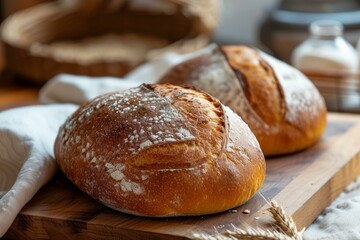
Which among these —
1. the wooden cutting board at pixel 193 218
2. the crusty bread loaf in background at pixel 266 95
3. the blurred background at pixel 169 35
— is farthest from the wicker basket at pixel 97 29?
the wooden cutting board at pixel 193 218

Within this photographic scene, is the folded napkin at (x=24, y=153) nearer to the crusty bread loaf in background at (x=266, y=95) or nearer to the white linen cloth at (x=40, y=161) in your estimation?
the white linen cloth at (x=40, y=161)

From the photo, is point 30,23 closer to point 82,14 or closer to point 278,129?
point 82,14

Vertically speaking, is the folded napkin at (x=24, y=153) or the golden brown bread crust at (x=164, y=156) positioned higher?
the golden brown bread crust at (x=164, y=156)

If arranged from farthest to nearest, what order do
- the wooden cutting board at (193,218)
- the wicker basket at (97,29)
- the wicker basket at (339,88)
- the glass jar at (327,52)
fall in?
the wicker basket at (97,29), the glass jar at (327,52), the wicker basket at (339,88), the wooden cutting board at (193,218)

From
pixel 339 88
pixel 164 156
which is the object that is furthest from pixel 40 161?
pixel 339 88

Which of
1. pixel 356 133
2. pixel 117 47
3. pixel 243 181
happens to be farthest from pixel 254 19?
pixel 243 181

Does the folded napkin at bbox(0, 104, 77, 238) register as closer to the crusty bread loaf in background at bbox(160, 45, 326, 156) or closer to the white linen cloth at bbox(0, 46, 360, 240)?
the white linen cloth at bbox(0, 46, 360, 240)

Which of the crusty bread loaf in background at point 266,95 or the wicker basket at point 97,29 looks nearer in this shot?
the crusty bread loaf in background at point 266,95
